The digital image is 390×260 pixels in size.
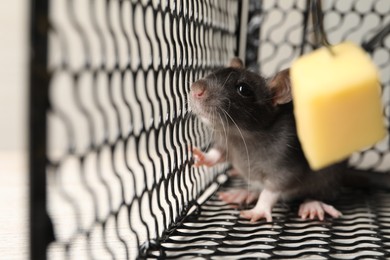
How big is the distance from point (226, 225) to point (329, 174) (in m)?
0.28

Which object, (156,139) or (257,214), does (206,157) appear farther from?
(156,139)

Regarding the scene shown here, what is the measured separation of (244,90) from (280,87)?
0.07 m

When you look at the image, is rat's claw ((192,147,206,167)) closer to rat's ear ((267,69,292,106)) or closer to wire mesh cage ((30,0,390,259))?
wire mesh cage ((30,0,390,259))

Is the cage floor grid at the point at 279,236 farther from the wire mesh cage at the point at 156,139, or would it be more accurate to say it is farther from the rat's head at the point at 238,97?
the rat's head at the point at 238,97

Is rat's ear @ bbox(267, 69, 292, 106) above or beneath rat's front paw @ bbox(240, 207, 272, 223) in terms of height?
above

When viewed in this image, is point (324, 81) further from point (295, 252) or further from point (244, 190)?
point (244, 190)

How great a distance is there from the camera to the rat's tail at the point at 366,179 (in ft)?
3.63

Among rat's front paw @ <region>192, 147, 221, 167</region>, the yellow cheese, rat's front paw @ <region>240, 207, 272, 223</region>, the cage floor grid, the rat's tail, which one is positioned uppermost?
the yellow cheese

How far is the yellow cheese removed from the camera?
51cm

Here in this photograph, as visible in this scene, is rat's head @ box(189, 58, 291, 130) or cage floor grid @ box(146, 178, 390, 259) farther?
rat's head @ box(189, 58, 291, 130)

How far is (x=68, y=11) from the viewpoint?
434 mm

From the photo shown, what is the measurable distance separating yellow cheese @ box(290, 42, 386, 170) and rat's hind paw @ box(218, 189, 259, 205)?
439 mm

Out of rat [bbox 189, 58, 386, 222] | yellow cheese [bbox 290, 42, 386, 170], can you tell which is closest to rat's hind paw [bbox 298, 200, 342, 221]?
rat [bbox 189, 58, 386, 222]

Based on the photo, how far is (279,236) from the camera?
2.54 ft
